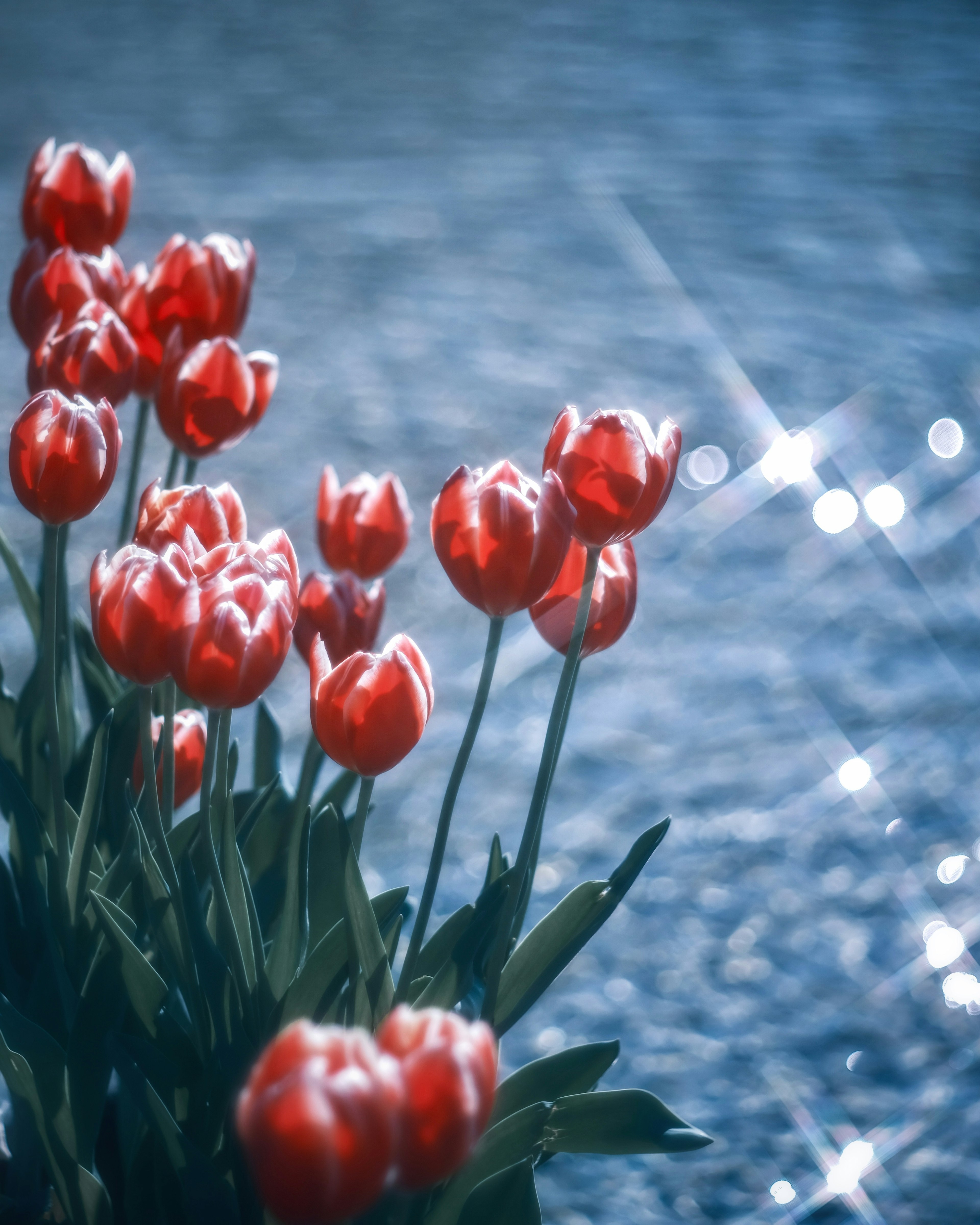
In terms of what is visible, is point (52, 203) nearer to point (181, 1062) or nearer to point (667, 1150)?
point (181, 1062)

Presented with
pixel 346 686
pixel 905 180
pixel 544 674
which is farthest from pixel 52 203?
pixel 905 180

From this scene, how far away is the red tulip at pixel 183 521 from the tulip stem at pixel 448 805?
0.33 feet

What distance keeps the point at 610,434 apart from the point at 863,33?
14.3 feet

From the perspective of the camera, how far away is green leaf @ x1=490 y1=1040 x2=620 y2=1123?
1.74ft

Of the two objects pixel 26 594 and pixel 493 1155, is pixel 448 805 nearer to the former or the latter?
pixel 493 1155

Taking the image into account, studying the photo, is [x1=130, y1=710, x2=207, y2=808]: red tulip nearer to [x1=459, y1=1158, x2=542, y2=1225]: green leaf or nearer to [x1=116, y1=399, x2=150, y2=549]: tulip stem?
[x1=116, y1=399, x2=150, y2=549]: tulip stem

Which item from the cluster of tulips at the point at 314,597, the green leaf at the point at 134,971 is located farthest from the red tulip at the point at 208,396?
the green leaf at the point at 134,971

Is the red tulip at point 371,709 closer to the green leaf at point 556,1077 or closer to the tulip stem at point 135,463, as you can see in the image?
the green leaf at point 556,1077

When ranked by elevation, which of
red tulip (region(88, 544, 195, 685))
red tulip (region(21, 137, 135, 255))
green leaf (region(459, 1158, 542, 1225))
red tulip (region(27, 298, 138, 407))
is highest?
red tulip (region(21, 137, 135, 255))

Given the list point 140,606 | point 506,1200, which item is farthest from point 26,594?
point 506,1200

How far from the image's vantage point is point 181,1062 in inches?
20.5

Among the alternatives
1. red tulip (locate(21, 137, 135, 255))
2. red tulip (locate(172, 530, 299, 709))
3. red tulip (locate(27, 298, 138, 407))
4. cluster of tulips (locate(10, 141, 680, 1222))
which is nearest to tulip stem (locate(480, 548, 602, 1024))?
cluster of tulips (locate(10, 141, 680, 1222))

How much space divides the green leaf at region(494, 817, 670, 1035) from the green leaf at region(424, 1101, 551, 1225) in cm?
4

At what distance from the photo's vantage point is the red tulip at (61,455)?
47 centimetres
